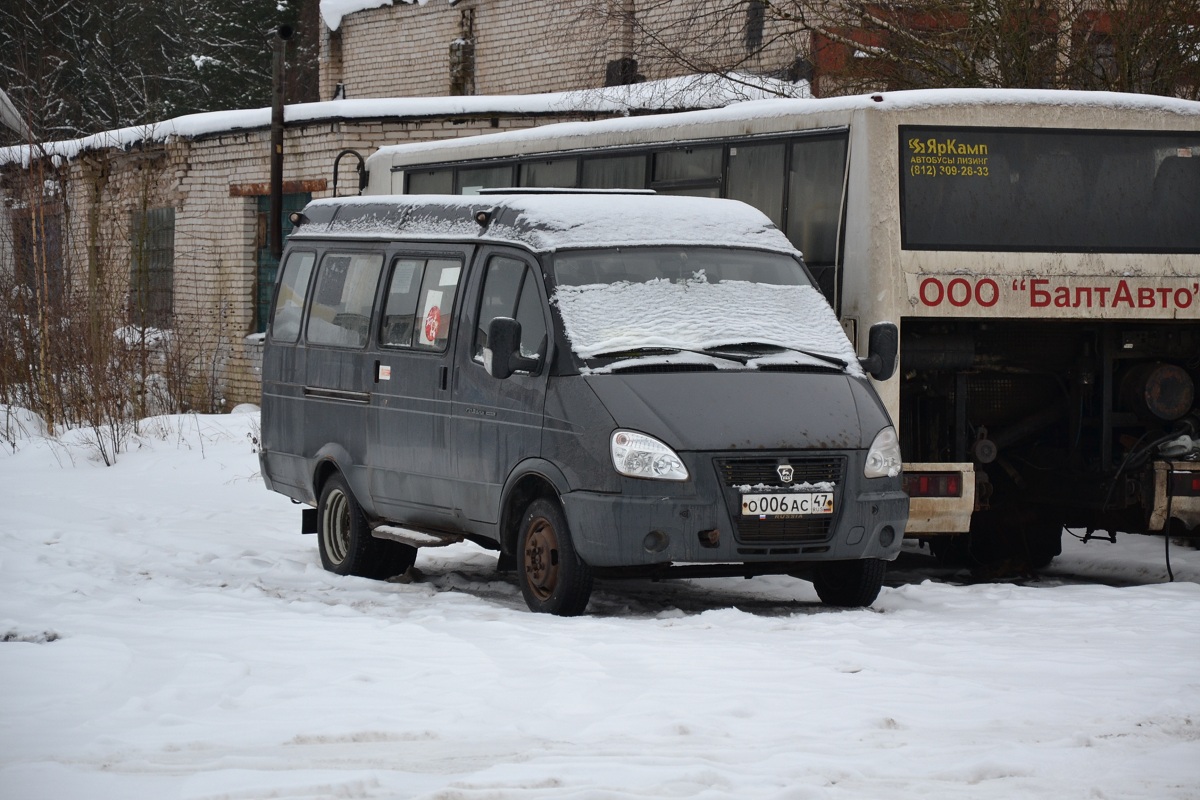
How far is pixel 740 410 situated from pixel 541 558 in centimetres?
129

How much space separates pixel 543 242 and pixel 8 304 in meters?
10.9

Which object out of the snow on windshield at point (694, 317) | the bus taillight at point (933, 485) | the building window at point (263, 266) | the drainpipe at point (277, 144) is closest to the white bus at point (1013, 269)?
the bus taillight at point (933, 485)

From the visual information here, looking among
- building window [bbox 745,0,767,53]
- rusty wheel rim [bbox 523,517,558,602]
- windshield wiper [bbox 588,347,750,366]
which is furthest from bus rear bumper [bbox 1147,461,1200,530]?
building window [bbox 745,0,767,53]

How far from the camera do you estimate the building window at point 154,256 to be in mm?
28703

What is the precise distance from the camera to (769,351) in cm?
960

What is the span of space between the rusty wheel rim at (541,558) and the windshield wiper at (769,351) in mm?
1214

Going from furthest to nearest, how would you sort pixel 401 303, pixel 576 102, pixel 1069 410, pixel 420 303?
pixel 576 102, pixel 1069 410, pixel 401 303, pixel 420 303

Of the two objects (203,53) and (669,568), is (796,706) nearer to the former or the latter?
(669,568)

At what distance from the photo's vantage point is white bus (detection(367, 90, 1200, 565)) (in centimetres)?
1155

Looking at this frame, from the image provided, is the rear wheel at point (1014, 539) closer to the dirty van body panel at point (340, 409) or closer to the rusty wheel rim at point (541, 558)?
the dirty van body panel at point (340, 409)

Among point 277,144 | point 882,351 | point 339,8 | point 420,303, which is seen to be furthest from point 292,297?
point 339,8

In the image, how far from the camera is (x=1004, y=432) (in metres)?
12.4

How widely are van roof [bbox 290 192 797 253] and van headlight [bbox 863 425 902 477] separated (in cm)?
136

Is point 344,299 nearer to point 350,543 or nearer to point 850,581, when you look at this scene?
point 350,543
